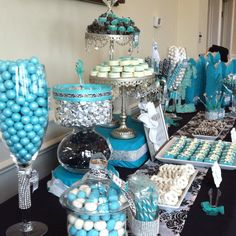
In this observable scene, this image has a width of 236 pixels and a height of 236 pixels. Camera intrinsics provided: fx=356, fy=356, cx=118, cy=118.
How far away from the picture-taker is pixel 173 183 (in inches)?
36.3

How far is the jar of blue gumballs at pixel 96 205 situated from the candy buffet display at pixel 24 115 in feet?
0.46

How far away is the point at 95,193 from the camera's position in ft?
2.14

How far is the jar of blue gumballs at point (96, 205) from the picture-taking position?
64cm

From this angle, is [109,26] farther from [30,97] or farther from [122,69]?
[30,97]

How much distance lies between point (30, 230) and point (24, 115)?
0.85 ft

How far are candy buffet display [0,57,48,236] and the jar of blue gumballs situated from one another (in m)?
0.14

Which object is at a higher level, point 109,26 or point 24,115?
point 109,26

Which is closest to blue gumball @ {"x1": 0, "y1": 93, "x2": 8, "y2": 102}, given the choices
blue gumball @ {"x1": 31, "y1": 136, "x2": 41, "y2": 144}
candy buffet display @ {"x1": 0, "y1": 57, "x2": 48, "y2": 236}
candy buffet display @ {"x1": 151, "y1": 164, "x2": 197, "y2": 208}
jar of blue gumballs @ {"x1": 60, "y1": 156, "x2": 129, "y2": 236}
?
candy buffet display @ {"x1": 0, "y1": 57, "x2": 48, "y2": 236}

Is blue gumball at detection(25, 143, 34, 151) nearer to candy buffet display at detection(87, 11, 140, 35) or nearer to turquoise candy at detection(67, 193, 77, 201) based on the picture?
turquoise candy at detection(67, 193, 77, 201)

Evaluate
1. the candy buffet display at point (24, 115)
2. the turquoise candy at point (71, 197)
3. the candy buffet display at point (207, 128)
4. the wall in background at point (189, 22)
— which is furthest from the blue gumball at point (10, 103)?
the wall in background at point (189, 22)

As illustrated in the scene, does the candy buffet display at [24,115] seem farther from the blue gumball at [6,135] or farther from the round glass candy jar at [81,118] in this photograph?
the round glass candy jar at [81,118]

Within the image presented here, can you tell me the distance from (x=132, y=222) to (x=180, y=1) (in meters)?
2.32

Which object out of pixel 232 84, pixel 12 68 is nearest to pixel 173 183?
pixel 12 68

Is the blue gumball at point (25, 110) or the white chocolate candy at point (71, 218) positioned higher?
the blue gumball at point (25, 110)
